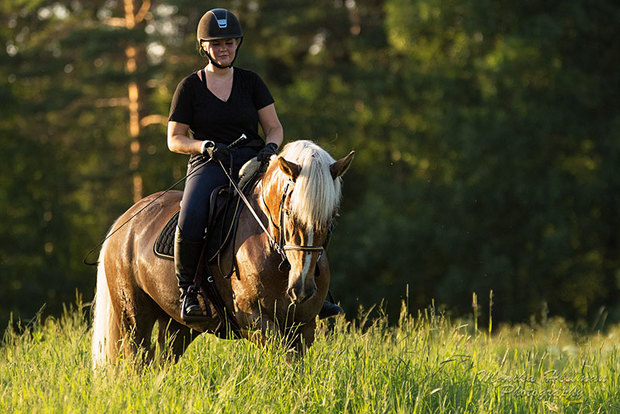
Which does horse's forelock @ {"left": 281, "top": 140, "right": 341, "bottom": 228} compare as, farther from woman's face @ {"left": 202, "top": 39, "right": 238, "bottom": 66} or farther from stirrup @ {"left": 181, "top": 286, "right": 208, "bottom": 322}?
woman's face @ {"left": 202, "top": 39, "right": 238, "bottom": 66}

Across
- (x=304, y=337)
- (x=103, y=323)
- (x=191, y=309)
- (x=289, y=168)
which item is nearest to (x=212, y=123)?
(x=289, y=168)

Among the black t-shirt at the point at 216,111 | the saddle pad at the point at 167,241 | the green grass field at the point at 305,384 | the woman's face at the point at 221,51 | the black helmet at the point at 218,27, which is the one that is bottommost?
the green grass field at the point at 305,384

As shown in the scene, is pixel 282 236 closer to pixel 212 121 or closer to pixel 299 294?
pixel 299 294

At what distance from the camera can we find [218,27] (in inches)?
244

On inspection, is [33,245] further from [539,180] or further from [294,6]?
[539,180]

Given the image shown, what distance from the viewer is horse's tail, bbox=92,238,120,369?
22.4 ft

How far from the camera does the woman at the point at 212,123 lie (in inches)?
235

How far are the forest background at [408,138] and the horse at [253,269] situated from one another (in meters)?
18.1

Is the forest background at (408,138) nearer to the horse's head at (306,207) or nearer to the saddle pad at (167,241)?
the saddle pad at (167,241)

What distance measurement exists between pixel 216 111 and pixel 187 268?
118 cm

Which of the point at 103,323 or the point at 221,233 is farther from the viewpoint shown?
the point at 103,323

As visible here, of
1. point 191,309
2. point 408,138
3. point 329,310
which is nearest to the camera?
point 191,309

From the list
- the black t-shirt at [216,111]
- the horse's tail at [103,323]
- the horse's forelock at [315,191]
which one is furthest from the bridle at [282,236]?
the horse's tail at [103,323]

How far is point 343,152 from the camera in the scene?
28.4 m
